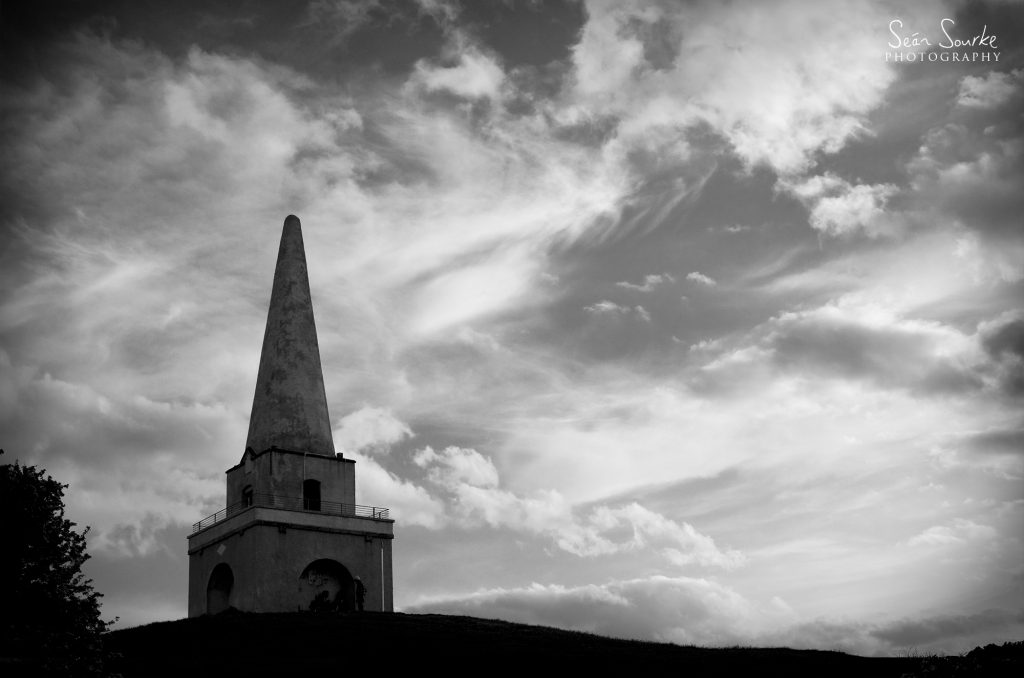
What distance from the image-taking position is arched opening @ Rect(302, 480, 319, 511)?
4025 centimetres

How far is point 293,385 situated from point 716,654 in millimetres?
19722

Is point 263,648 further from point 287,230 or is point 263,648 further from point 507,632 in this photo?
point 287,230

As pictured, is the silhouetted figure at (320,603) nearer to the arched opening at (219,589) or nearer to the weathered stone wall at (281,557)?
the weathered stone wall at (281,557)

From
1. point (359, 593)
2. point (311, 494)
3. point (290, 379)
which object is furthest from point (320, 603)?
point (290, 379)

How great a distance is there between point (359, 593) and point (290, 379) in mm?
8835

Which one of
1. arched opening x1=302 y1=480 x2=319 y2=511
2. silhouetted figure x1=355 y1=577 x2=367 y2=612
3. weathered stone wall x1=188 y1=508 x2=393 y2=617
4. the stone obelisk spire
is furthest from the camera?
the stone obelisk spire

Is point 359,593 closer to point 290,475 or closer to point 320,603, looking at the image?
point 320,603

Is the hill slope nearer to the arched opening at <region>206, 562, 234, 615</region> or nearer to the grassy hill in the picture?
the grassy hill

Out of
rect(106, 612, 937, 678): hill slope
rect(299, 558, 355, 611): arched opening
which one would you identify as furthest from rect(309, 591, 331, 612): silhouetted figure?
rect(106, 612, 937, 678): hill slope

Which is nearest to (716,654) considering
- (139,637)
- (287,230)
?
(139,637)

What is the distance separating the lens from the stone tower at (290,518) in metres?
38.0

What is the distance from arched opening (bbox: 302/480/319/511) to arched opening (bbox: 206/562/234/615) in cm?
378

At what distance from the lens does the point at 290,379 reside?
137 ft

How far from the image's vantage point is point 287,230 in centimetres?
4500
